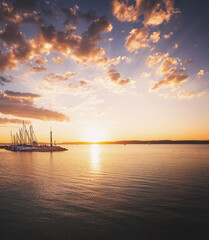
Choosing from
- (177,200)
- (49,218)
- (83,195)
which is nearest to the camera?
(49,218)

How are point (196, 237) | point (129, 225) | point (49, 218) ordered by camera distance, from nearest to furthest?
point (196, 237)
point (129, 225)
point (49, 218)

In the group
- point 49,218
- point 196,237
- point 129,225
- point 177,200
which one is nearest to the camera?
point 196,237

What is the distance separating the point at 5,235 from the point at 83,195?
8.76 meters

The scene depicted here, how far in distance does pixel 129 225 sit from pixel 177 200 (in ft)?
26.0

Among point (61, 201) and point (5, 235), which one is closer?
point (5, 235)

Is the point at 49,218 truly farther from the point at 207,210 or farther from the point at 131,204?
the point at 207,210

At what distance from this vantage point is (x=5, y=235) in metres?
9.45

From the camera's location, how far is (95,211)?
12.8m

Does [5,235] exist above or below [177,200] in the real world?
above

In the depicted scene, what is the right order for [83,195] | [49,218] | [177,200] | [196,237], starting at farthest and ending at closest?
[83,195] → [177,200] → [49,218] → [196,237]

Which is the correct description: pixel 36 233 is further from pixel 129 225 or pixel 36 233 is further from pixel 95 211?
pixel 129 225

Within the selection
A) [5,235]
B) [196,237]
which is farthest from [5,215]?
[196,237]

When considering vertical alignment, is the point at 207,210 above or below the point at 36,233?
below

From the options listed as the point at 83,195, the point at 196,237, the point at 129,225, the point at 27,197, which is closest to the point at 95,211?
the point at 129,225
